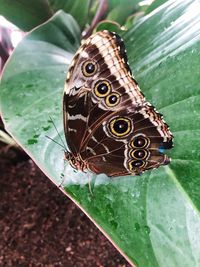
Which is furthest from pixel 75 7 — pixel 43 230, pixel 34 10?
pixel 43 230

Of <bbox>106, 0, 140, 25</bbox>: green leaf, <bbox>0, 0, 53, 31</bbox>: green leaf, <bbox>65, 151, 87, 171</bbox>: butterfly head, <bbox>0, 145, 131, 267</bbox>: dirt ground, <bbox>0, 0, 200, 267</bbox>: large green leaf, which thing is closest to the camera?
<bbox>0, 0, 200, 267</bbox>: large green leaf

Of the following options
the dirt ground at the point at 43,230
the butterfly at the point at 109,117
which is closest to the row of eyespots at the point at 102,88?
the butterfly at the point at 109,117

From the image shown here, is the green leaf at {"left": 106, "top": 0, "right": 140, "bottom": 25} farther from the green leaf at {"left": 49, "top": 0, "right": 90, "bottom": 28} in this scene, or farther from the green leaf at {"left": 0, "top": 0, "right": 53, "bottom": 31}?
the green leaf at {"left": 0, "top": 0, "right": 53, "bottom": 31}

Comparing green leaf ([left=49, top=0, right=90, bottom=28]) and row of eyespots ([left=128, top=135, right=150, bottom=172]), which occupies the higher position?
green leaf ([left=49, top=0, right=90, bottom=28])

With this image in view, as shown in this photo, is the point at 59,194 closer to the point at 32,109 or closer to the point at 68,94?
the point at 32,109

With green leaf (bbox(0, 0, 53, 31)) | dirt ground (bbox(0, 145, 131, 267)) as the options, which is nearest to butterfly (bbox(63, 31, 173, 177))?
dirt ground (bbox(0, 145, 131, 267))

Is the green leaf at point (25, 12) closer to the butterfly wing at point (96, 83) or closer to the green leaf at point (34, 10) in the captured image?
the green leaf at point (34, 10)
